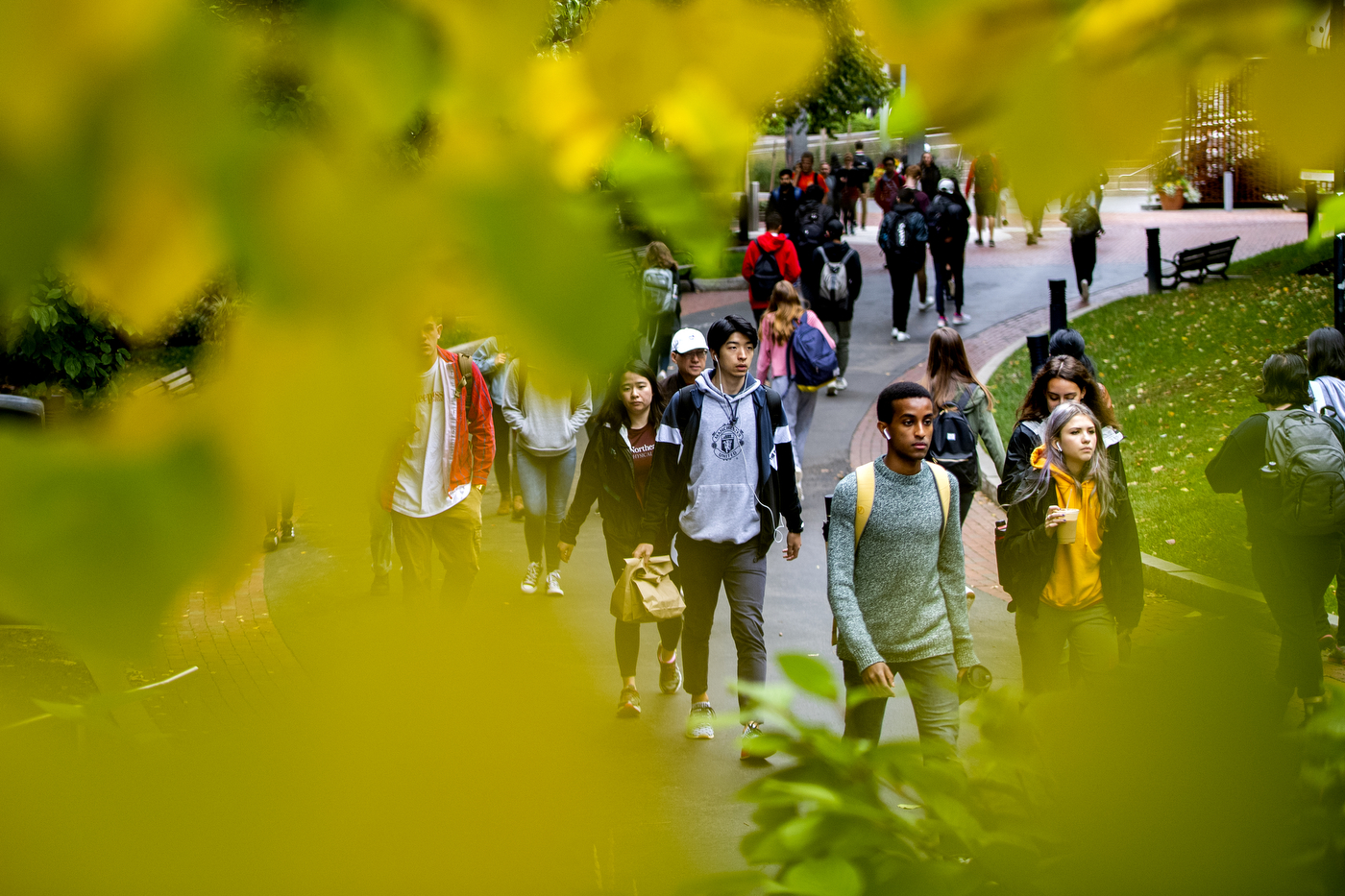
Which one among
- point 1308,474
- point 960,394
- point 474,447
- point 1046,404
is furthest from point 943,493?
point 474,447

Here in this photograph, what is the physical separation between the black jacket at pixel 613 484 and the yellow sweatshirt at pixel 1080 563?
206 centimetres

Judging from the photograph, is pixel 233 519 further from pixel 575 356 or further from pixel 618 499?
pixel 618 499

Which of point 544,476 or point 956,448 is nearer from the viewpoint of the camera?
point 956,448

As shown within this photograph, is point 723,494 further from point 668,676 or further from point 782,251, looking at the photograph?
point 782,251

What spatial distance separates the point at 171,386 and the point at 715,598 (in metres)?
4.98

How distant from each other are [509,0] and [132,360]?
34 centimetres

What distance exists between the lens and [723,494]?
17.8ft

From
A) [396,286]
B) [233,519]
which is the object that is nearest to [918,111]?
[396,286]

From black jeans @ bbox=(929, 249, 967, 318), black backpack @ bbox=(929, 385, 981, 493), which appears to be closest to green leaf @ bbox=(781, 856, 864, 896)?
black backpack @ bbox=(929, 385, 981, 493)

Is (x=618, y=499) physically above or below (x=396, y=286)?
below

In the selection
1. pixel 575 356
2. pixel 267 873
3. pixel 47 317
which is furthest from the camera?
pixel 267 873

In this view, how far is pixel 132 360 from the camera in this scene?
0.77 metres

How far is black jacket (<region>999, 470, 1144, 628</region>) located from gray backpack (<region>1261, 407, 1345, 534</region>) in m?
0.82

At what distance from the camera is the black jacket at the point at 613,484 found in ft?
19.7
